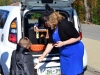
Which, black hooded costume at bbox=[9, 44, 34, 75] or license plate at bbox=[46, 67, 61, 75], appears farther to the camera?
license plate at bbox=[46, 67, 61, 75]

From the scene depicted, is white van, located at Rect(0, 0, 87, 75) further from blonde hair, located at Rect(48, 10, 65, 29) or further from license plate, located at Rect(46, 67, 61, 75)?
blonde hair, located at Rect(48, 10, 65, 29)

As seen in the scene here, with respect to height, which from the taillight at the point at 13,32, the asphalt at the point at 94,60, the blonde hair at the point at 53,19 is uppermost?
the blonde hair at the point at 53,19

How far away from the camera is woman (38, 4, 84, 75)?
4.05 metres

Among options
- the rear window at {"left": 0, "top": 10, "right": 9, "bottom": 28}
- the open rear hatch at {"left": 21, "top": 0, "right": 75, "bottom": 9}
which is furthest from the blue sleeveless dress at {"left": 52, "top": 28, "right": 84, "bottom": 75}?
the rear window at {"left": 0, "top": 10, "right": 9, "bottom": 28}

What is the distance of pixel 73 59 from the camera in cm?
416

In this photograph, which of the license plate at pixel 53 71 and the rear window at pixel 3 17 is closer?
the license plate at pixel 53 71

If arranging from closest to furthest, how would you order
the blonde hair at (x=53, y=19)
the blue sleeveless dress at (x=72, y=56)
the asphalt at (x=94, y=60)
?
the blonde hair at (x=53, y=19) < the blue sleeveless dress at (x=72, y=56) < the asphalt at (x=94, y=60)

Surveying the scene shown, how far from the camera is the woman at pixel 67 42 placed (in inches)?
159

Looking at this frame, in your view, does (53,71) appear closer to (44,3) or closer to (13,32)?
(13,32)

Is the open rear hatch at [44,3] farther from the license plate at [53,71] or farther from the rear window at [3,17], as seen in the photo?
the license plate at [53,71]

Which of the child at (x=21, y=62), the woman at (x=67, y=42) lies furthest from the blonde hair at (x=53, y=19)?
the child at (x=21, y=62)

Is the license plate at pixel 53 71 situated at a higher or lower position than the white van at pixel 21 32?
lower

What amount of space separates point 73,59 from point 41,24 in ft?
6.68

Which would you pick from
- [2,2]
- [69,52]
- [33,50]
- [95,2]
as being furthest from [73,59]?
[2,2]
